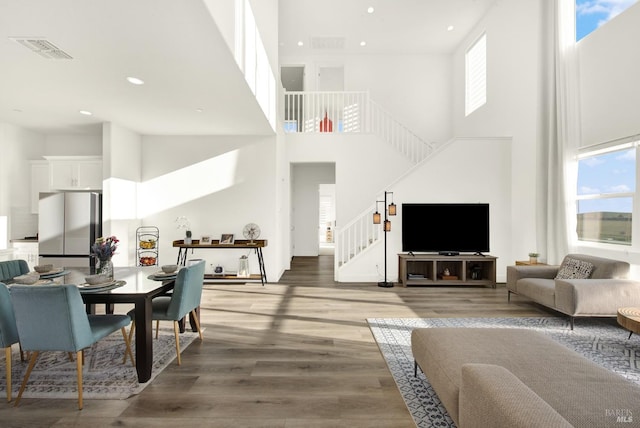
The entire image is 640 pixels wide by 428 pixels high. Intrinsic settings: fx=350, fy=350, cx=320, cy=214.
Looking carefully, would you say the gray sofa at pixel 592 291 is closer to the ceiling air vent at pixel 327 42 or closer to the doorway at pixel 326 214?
the ceiling air vent at pixel 327 42

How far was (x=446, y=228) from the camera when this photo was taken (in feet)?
21.1

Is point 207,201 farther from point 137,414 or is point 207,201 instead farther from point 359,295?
point 137,414

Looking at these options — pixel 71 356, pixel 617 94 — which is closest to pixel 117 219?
pixel 71 356

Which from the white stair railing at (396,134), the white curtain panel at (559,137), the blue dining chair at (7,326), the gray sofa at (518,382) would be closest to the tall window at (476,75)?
the white stair railing at (396,134)

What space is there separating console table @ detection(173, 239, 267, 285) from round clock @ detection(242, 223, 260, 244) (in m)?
0.08

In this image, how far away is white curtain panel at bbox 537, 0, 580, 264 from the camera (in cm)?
505

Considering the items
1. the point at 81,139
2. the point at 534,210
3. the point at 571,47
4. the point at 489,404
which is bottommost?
the point at 489,404

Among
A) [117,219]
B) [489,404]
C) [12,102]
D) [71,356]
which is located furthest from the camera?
[117,219]

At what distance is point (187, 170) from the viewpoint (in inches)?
266

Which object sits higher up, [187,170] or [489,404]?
[187,170]

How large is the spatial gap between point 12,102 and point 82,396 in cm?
440

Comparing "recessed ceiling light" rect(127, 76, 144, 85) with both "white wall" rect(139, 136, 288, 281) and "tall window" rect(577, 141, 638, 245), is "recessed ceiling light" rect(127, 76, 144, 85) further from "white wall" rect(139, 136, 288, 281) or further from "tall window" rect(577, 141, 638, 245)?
"tall window" rect(577, 141, 638, 245)

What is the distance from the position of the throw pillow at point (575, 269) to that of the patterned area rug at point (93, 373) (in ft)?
15.4

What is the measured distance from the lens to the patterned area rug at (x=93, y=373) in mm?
2598
